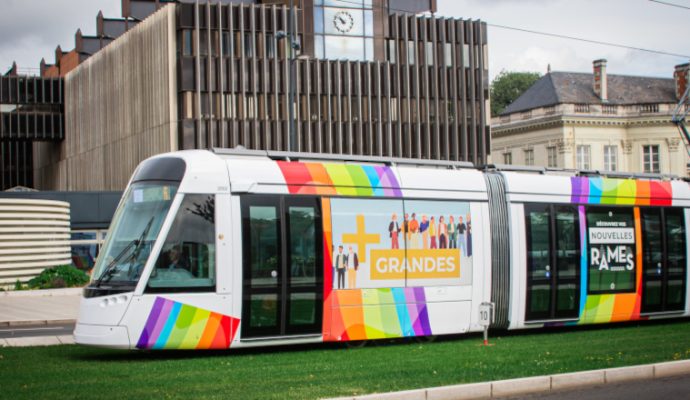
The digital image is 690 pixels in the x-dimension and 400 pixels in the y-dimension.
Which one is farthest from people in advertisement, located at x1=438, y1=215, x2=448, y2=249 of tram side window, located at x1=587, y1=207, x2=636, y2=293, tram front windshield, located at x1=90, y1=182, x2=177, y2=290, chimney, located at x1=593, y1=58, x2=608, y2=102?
chimney, located at x1=593, y1=58, x2=608, y2=102

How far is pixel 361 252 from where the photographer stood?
1638cm

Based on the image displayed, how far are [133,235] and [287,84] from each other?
51069mm

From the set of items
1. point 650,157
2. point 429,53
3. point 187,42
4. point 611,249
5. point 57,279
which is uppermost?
point 429,53

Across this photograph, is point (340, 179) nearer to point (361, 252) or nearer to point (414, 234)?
point (361, 252)

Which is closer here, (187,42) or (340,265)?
(340,265)

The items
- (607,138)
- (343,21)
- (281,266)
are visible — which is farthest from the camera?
(607,138)

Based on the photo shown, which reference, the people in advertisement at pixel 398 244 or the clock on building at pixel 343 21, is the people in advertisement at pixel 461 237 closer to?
the people in advertisement at pixel 398 244

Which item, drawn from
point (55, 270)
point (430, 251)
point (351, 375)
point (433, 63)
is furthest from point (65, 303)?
point (433, 63)

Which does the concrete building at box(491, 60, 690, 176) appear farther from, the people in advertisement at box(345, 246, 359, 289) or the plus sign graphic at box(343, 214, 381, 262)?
the people in advertisement at box(345, 246, 359, 289)

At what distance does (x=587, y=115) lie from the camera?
83.4m

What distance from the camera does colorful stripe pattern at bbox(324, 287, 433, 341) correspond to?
628 inches

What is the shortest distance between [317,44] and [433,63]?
8.77 meters

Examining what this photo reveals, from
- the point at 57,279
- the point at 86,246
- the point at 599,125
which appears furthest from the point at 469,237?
the point at 599,125

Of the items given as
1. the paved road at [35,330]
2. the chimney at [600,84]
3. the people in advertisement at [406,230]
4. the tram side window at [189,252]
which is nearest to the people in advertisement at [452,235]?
the people in advertisement at [406,230]
